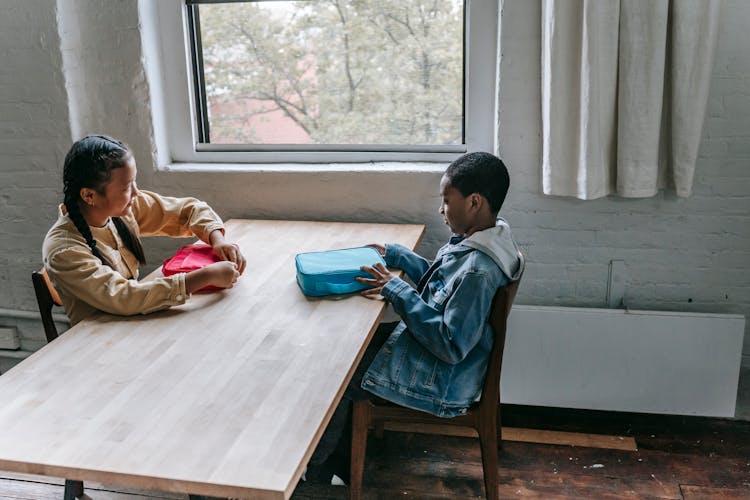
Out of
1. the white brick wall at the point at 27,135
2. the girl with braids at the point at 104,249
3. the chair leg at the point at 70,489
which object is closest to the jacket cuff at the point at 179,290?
the girl with braids at the point at 104,249

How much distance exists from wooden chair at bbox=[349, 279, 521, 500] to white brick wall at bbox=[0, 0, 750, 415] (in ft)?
2.95

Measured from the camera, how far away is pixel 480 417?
191 cm

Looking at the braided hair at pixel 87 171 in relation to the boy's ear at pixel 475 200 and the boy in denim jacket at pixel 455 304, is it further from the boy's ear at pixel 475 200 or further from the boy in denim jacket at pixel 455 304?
the boy's ear at pixel 475 200

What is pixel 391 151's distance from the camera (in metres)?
2.83

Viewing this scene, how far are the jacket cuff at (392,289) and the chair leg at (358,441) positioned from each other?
1.08 feet

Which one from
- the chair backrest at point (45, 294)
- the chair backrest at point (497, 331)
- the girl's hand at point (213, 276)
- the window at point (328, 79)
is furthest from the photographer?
the window at point (328, 79)

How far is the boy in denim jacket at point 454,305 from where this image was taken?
174 cm

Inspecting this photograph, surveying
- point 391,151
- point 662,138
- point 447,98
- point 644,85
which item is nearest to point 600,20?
point 644,85

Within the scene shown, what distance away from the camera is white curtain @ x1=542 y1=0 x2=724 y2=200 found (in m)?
2.23

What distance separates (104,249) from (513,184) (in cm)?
144

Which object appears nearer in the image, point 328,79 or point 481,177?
point 481,177

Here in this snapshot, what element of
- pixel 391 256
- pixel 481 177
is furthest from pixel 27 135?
pixel 481 177

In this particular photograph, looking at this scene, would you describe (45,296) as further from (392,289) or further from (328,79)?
(328,79)

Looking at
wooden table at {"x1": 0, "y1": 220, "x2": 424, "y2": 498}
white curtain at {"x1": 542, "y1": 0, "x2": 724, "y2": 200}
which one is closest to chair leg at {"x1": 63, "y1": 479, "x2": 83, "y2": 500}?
wooden table at {"x1": 0, "y1": 220, "x2": 424, "y2": 498}
